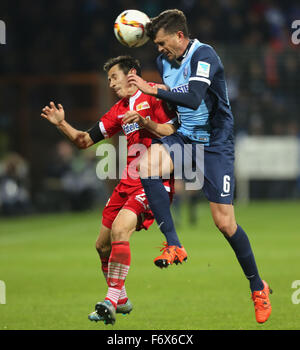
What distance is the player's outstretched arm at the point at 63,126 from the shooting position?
6.96 m

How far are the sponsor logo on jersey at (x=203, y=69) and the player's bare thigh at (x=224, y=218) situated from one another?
109 cm

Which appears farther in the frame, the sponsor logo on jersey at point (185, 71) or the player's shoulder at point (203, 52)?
the sponsor logo on jersey at point (185, 71)

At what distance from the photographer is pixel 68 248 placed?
1303 centimetres

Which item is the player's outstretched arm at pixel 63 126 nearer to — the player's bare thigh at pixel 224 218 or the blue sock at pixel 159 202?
the blue sock at pixel 159 202

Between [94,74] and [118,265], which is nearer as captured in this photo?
[118,265]

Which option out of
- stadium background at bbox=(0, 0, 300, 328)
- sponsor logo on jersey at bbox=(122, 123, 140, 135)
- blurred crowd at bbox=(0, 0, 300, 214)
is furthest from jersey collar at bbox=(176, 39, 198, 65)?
blurred crowd at bbox=(0, 0, 300, 214)

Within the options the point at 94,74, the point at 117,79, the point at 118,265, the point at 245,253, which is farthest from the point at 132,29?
the point at 94,74

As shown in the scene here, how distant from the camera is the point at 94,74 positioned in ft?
70.6

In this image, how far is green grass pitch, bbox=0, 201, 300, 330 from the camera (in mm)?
7105

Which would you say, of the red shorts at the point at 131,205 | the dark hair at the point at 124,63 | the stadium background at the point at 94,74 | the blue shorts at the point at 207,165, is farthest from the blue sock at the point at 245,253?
the stadium background at the point at 94,74

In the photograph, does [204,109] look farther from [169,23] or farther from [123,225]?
[123,225]

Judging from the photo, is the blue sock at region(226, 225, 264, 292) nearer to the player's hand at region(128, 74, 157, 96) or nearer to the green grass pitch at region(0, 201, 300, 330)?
the green grass pitch at region(0, 201, 300, 330)

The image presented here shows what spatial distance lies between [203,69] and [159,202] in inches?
45.2
